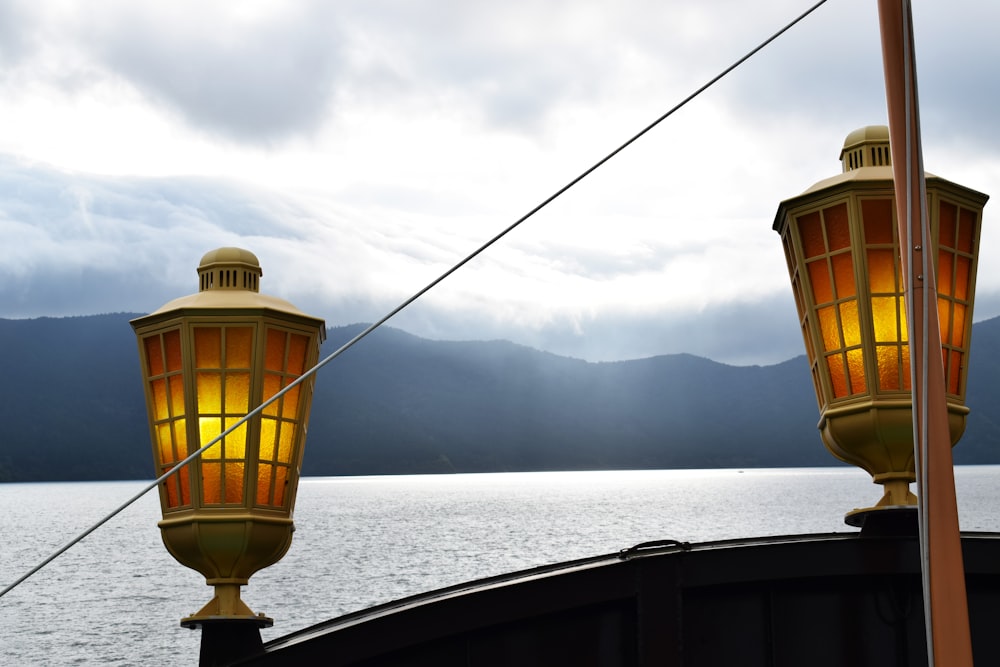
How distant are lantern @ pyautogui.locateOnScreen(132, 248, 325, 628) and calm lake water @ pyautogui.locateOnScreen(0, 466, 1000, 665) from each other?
5332 centimetres

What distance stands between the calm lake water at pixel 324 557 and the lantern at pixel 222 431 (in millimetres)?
53319

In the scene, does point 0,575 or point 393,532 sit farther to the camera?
point 393,532

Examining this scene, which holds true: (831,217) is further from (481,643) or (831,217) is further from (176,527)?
(176,527)

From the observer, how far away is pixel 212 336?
21.0ft

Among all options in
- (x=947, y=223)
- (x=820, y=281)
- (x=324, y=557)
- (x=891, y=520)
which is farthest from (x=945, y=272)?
(x=324, y=557)

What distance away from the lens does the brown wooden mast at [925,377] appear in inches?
161

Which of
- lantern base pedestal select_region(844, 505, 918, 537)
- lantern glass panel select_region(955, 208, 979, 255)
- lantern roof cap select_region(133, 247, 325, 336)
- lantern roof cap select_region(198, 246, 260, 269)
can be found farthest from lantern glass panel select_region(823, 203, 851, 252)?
lantern roof cap select_region(198, 246, 260, 269)

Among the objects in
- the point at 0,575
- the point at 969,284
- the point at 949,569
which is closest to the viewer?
the point at 949,569

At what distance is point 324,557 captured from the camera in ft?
357

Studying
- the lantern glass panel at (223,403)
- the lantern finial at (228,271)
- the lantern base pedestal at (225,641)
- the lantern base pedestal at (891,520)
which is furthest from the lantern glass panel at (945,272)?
the lantern base pedestal at (225,641)

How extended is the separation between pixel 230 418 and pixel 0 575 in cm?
10728

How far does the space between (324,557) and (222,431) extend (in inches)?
4193

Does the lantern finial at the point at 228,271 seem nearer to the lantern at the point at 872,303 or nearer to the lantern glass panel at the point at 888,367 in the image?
the lantern at the point at 872,303

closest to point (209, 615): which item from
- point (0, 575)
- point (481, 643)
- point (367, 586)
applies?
point (481, 643)
